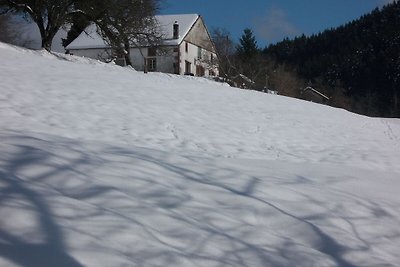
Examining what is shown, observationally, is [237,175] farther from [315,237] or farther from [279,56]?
[279,56]

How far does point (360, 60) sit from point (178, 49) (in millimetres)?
44574

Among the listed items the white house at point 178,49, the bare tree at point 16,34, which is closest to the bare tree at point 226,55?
the white house at point 178,49

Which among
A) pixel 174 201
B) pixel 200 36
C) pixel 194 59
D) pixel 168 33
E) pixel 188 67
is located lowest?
pixel 174 201

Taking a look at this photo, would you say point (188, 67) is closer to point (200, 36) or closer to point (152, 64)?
point (200, 36)

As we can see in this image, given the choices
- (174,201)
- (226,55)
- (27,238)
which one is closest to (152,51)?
(226,55)

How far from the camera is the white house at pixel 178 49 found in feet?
169

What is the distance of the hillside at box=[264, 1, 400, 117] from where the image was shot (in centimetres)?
7788

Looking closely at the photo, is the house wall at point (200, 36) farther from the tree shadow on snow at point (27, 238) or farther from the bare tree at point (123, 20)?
the tree shadow on snow at point (27, 238)

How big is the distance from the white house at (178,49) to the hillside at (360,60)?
87.4ft

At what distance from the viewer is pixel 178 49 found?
5181 cm

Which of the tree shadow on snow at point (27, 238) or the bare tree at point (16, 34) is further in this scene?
the bare tree at point (16, 34)

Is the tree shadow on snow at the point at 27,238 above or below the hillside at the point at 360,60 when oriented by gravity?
below

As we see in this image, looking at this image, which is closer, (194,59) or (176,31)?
(176,31)

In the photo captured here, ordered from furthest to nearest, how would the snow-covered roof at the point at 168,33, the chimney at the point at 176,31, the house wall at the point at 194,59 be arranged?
the house wall at the point at 194,59 < the snow-covered roof at the point at 168,33 < the chimney at the point at 176,31
